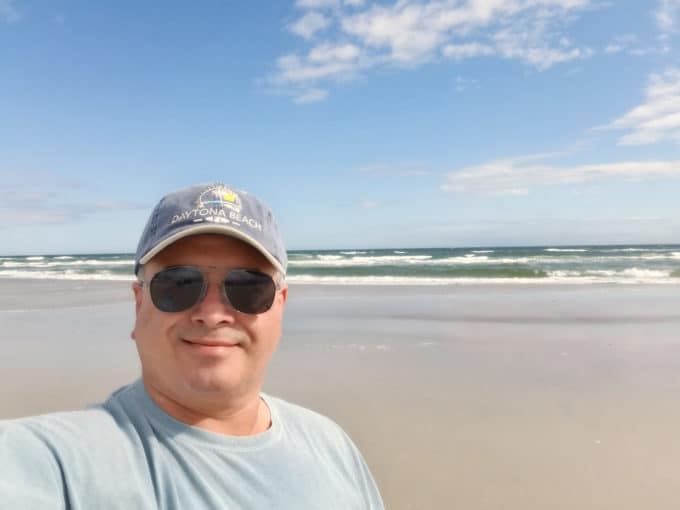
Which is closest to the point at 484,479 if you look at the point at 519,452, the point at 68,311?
the point at 519,452

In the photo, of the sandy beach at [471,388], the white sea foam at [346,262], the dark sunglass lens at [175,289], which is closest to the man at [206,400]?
the dark sunglass lens at [175,289]

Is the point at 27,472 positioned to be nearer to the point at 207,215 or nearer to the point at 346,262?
the point at 207,215

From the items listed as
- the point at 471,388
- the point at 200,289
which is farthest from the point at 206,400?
the point at 471,388

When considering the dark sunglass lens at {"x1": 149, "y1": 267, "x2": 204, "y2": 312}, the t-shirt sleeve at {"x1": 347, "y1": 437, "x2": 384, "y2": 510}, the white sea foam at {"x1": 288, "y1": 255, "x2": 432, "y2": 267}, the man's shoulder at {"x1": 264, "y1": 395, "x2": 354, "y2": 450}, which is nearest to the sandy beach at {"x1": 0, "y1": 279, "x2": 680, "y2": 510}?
the t-shirt sleeve at {"x1": 347, "y1": 437, "x2": 384, "y2": 510}

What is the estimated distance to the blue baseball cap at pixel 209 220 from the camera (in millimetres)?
1402

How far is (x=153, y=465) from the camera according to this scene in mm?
1188

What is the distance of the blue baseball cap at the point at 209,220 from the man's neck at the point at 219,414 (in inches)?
15.3

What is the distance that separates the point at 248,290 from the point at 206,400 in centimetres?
33

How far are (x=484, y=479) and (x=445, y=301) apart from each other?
30.7 feet

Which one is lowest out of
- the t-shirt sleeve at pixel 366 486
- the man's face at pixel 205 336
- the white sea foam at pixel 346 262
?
the t-shirt sleeve at pixel 366 486

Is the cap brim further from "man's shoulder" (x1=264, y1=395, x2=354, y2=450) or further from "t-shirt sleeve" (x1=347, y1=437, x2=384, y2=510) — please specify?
"t-shirt sleeve" (x1=347, y1=437, x2=384, y2=510)

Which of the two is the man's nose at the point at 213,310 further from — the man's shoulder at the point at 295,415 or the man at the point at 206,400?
the man's shoulder at the point at 295,415

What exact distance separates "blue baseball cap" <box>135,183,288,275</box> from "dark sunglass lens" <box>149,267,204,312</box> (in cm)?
7

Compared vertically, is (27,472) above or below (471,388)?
above
